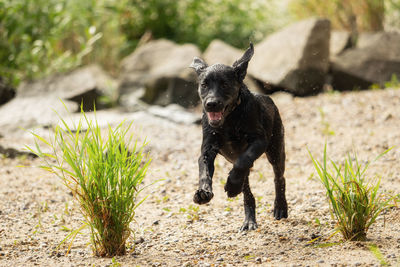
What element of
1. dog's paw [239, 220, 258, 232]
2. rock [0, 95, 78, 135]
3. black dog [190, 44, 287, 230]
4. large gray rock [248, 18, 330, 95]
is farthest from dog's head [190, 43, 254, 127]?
large gray rock [248, 18, 330, 95]

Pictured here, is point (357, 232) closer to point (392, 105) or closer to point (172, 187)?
point (172, 187)

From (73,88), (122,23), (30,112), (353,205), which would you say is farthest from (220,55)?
(353,205)

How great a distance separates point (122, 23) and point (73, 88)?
4238mm

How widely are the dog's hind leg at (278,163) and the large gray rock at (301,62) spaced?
5.59 metres

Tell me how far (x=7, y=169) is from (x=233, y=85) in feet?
14.2

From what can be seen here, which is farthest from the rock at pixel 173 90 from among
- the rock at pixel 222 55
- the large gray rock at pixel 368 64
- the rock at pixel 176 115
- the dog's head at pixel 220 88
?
the dog's head at pixel 220 88

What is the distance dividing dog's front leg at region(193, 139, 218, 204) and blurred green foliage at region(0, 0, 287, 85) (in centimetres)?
466

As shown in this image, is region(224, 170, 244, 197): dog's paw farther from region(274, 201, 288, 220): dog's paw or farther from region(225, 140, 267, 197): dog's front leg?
region(274, 201, 288, 220): dog's paw

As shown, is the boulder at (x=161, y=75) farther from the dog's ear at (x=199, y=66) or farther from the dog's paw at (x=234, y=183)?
the dog's paw at (x=234, y=183)

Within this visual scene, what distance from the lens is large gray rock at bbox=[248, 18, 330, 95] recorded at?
9953 mm

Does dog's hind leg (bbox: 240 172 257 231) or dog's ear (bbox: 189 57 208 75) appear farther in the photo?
dog's hind leg (bbox: 240 172 257 231)

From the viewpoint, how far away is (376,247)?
139 inches

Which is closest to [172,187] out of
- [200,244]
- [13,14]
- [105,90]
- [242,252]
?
[200,244]

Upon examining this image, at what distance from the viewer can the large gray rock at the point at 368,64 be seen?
33.2ft
